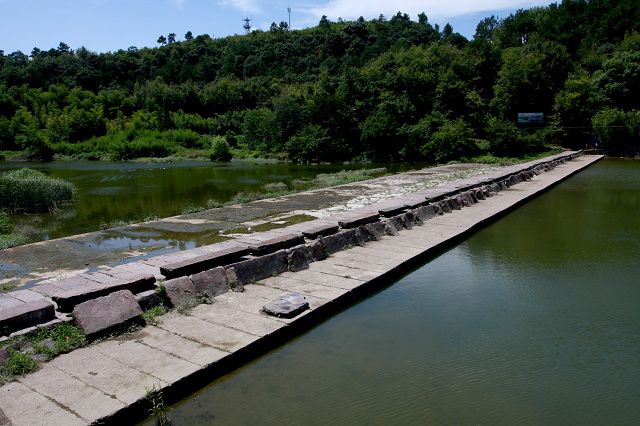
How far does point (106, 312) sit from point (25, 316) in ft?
2.18

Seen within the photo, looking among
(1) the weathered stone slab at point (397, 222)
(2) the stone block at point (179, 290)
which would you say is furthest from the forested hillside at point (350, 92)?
(2) the stone block at point (179, 290)

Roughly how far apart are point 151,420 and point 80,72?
65185 mm

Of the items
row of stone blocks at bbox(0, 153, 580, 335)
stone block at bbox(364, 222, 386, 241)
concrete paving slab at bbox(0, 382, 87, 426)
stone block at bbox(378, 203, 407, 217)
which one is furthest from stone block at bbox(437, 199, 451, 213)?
concrete paving slab at bbox(0, 382, 87, 426)

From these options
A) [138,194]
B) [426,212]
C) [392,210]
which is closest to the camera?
[392,210]

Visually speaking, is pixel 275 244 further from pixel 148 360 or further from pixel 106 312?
pixel 148 360

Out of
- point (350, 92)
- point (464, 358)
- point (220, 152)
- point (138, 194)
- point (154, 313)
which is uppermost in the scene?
point (350, 92)

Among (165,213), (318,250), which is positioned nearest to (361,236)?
(318,250)

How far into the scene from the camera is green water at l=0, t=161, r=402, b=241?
12.1 meters

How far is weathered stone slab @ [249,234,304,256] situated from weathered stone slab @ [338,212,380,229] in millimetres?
1287

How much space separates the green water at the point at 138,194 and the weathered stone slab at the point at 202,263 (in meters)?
5.56

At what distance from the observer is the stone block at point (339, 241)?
7551 millimetres

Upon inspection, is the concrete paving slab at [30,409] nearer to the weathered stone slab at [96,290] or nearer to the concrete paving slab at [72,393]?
the concrete paving slab at [72,393]

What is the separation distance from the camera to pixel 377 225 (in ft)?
28.6

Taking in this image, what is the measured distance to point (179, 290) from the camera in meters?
5.38
